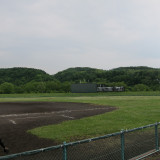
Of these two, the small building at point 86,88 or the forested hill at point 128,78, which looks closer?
the small building at point 86,88

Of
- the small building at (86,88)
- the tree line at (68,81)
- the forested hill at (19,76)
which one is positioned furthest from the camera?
the forested hill at (19,76)

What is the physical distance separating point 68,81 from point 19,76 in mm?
41812

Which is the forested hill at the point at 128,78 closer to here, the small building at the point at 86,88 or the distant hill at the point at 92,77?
the distant hill at the point at 92,77

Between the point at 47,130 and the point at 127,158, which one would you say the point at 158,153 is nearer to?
the point at 127,158

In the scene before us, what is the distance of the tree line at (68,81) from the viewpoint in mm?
121963

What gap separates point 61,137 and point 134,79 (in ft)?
446

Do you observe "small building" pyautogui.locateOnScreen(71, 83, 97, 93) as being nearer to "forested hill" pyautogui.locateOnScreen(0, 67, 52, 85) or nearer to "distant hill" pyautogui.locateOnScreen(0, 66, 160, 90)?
"distant hill" pyautogui.locateOnScreen(0, 66, 160, 90)

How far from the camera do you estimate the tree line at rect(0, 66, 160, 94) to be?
122 meters

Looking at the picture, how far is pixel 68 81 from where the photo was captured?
159 m

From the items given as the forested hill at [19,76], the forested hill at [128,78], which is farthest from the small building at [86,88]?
the forested hill at [19,76]

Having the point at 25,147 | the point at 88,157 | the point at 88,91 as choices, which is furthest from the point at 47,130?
the point at 88,91

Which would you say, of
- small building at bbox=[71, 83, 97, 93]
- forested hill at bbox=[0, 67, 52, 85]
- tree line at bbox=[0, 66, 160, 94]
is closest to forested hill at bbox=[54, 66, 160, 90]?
tree line at bbox=[0, 66, 160, 94]

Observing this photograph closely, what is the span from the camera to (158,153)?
7836 mm

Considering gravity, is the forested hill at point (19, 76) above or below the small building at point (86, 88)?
above
